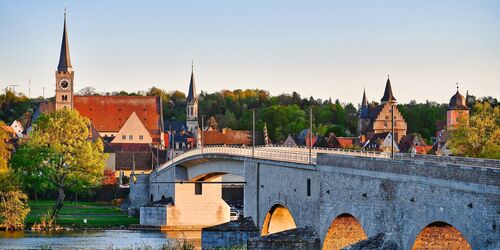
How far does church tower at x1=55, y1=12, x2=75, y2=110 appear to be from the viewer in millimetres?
151750

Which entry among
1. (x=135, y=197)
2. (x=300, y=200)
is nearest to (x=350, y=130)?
(x=135, y=197)

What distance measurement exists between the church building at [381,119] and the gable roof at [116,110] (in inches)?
1172

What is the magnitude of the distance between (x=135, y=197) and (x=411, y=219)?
6373 centimetres

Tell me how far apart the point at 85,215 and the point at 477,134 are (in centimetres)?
3070

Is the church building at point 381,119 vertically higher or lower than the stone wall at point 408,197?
higher

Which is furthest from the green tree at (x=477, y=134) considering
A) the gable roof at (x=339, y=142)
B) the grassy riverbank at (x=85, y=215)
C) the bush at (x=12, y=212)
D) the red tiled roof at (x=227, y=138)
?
the red tiled roof at (x=227, y=138)

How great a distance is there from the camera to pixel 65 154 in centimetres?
8875

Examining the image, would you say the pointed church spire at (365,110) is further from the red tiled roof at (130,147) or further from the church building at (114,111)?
the red tiled roof at (130,147)

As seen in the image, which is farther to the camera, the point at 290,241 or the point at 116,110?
the point at 116,110

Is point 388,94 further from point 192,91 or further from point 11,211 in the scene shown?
point 11,211

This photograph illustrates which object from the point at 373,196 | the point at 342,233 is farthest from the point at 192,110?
the point at 373,196

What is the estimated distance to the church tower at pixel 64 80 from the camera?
152 meters

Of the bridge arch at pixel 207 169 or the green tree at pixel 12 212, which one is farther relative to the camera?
the green tree at pixel 12 212

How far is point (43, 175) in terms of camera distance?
88000 mm
